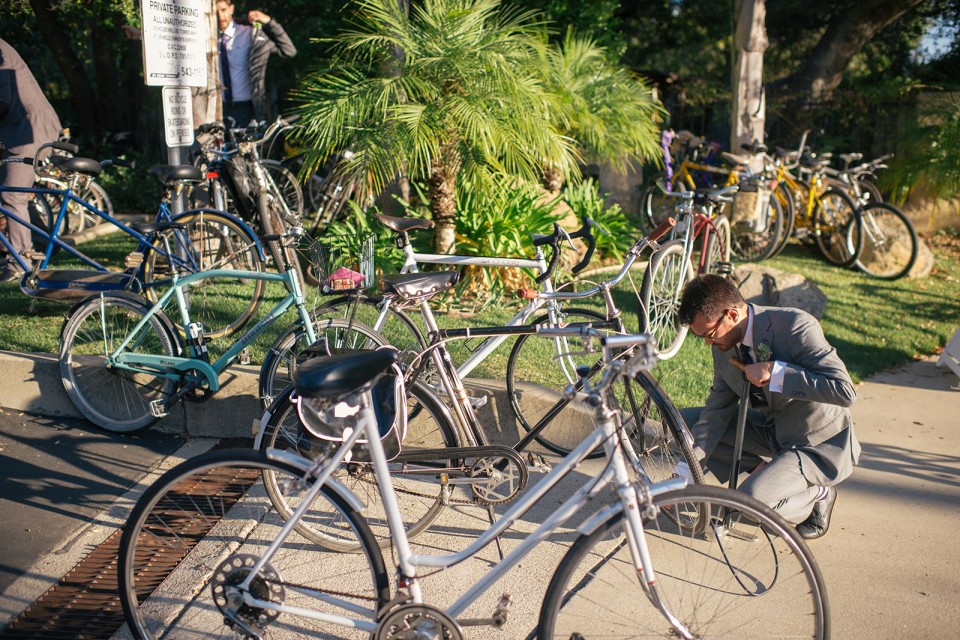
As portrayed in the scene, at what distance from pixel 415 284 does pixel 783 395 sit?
1679 millimetres

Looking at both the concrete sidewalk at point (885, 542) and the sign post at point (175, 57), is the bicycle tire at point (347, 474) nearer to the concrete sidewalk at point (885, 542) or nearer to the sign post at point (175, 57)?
the concrete sidewalk at point (885, 542)

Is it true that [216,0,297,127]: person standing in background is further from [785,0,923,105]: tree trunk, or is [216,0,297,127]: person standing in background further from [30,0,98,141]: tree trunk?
[785,0,923,105]: tree trunk

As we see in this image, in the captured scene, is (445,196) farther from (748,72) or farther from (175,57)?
(748,72)

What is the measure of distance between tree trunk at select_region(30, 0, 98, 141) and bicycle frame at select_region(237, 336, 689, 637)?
11401 mm

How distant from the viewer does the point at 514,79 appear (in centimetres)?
660

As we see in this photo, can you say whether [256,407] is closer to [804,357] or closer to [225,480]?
[225,480]

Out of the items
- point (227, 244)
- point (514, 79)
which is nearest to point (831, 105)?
point (514, 79)

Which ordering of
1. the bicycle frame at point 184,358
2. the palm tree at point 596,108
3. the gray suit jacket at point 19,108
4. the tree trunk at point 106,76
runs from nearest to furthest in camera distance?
the bicycle frame at point 184,358
the gray suit jacket at point 19,108
the palm tree at point 596,108
the tree trunk at point 106,76

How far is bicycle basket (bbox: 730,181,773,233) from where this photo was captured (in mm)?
9043

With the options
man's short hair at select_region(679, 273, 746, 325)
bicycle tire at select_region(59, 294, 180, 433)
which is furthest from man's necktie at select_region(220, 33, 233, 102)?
man's short hair at select_region(679, 273, 746, 325)

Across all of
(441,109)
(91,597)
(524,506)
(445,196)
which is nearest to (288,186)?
(445,196)

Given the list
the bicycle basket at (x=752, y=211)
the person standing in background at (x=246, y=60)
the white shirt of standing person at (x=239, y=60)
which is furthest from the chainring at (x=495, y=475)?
the white shirt of standing person at (x=239, y=60)

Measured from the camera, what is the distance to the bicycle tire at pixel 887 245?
8836 mm

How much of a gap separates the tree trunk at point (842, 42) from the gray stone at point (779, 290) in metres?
7.13
